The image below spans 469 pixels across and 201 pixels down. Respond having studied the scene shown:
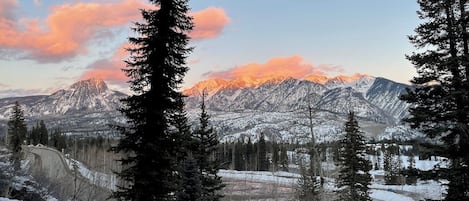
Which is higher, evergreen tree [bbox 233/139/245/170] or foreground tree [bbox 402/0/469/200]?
foreground tree [bbox 402/0/469/200]

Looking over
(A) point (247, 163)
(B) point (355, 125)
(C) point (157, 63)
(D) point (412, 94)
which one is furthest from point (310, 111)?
(A) point (247, 163)

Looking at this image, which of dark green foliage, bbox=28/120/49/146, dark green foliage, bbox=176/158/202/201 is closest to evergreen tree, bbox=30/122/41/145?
dark green foliage, bbox=28/120/49/146

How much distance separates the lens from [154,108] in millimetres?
15984

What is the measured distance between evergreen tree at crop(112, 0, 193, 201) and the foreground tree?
9147mm

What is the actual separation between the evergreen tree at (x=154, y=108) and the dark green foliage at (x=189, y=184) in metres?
3.92

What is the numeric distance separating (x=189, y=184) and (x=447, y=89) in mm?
11294

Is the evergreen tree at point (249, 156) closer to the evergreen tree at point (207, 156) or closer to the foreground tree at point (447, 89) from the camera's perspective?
the evergreen tree at point (207, 156)

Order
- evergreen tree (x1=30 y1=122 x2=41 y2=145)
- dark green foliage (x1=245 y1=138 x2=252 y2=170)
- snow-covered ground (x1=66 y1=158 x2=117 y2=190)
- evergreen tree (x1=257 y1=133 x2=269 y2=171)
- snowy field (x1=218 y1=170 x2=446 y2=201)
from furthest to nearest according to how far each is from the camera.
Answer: evergreen tree (x1=30 y1=122 x2=41 y2=145) < dark green foliage (x1=245 y1=138 x2=252 y2=170) < evergreen tree (x1=257 y1=133 x2=269 y2=171) < snowy field (x1=218 y1=170 x2=446 y2=201) < snow-covered ground (x1=66 y1=158 x2=117 y2=190)

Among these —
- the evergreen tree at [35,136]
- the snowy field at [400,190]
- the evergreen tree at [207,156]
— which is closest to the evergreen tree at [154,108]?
the evergreen tree at [207,156]

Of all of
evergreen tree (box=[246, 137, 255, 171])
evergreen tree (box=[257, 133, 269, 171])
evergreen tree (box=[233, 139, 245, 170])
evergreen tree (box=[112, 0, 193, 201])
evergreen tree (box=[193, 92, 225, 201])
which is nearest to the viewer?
evergreen tree (box=[112, 0, 193, 201])

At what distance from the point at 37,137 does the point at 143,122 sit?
133 meters

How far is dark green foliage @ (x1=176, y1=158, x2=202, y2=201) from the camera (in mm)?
20359

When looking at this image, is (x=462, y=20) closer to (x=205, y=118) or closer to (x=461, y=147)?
(x=461, y=147)

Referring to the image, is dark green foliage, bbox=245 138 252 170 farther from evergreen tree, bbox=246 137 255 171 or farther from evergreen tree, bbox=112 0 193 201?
evergreen tree, bbox=112 0 193 201
